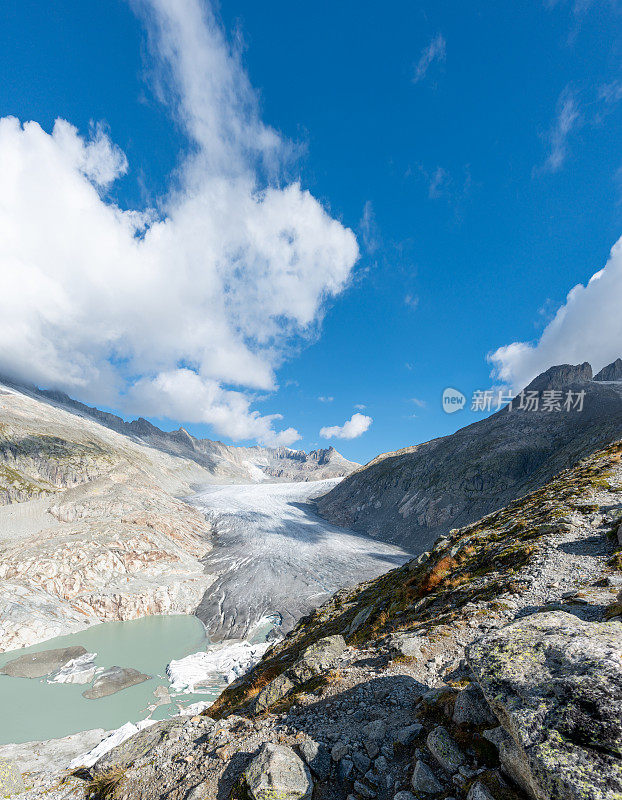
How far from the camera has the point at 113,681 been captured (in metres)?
33.1

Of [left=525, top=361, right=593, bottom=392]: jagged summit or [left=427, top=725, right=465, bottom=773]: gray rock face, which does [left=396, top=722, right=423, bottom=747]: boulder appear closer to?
[left=427, top=725, right=465, bottom=773]: gray rock face

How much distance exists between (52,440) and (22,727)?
339 ft

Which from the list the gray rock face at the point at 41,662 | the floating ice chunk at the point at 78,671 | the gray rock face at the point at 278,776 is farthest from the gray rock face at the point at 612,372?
the gray rock face at the point at 41,662

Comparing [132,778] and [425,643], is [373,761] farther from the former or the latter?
[132,778]

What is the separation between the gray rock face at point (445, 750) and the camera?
4.43m

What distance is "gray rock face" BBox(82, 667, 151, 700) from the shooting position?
103 ft

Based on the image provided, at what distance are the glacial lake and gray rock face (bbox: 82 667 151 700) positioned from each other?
0.66 metres

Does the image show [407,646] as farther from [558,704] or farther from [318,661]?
[558,704]

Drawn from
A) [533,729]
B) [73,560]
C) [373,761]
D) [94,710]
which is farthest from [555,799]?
[73,560]

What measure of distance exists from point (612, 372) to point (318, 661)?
211992 millimetres

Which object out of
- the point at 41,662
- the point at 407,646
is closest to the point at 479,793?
the point at 407,646

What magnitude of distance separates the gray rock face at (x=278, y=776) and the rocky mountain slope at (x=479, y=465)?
8048cm

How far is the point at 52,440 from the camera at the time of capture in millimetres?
107688

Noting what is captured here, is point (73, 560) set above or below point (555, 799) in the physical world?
below
